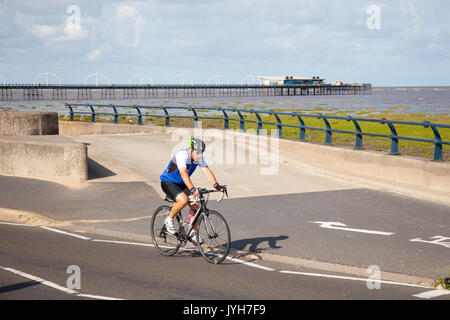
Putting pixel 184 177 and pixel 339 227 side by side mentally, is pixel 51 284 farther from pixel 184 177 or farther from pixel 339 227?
pixel 339 227

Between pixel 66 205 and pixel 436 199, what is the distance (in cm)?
807

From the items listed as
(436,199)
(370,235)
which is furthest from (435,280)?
(436,199)

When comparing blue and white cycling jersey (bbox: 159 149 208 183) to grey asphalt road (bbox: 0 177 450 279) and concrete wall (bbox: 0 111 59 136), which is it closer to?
grey asphalt road (bbox: 0 177 450 279)

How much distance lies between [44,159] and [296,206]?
7.40m

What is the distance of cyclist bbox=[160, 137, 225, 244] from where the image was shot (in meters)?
8.02

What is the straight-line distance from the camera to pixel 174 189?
8.45 meters

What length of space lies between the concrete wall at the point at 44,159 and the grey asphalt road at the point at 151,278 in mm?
5771

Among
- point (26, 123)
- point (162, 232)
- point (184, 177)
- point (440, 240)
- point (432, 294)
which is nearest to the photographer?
point (432, 294)

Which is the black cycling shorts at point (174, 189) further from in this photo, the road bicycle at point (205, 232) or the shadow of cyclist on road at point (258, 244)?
the shadow of cyclist on road at point (258, 244)

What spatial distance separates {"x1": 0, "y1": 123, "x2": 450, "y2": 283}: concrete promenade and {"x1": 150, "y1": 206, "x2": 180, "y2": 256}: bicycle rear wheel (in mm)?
893

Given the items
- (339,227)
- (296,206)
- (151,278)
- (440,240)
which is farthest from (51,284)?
(296,206)

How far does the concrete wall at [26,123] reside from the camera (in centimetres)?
2239

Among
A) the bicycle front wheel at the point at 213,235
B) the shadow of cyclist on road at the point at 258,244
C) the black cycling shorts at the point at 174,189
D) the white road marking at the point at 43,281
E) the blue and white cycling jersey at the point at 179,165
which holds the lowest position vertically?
the shadow of cyclist on road at the point at 258,244

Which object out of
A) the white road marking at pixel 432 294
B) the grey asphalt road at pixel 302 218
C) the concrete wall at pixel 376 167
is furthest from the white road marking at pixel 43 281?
the concrete wall at pixel 376 167
